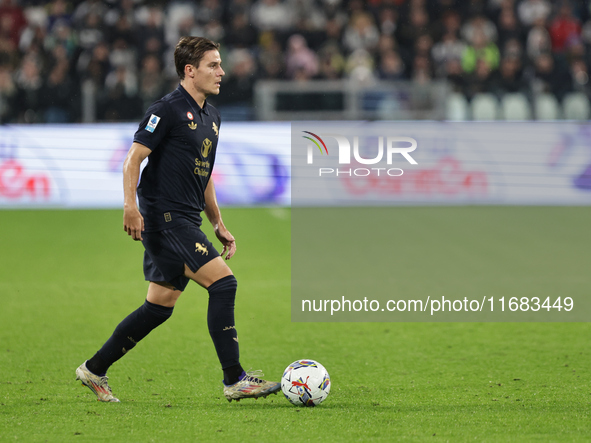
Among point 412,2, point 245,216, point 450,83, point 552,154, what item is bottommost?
point 245,216

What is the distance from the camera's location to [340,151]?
48.6 feet

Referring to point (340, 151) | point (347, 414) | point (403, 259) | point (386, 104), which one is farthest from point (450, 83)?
point (347, 414)

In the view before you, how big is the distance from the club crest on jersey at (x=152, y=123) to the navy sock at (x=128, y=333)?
1.00m

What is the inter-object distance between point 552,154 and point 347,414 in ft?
34.0

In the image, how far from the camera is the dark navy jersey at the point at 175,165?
4.45 m

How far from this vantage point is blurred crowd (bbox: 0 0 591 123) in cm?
1578

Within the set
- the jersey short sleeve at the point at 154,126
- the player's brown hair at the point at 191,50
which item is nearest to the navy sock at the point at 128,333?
the jersey short sleeve at the point at 154,126

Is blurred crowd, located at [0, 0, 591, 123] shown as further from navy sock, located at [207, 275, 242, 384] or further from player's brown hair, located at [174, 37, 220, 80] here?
navy sock, located at [207, 275, 242, 384]

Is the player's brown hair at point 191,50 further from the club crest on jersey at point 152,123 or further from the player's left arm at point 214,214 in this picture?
the player's left arm at point 214,214

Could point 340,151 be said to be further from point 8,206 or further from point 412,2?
point 8,206

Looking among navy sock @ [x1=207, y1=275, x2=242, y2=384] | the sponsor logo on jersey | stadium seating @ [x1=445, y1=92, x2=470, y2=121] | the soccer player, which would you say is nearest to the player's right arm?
the soccer player

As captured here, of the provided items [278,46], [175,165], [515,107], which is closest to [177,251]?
[175,165]

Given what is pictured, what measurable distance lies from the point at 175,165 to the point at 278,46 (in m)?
12.8

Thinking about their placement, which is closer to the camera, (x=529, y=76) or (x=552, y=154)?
(x=552, y=154)
